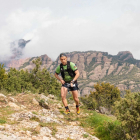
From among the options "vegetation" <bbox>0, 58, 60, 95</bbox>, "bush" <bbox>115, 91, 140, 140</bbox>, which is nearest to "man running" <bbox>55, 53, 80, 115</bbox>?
"bush" <bbox>115, 91, 140, 140</bbox>

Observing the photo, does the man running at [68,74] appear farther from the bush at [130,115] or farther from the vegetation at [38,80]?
the vegetation at [38,80]

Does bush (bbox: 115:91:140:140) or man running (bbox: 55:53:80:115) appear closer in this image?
bush (bbox: 115:91:140:140)

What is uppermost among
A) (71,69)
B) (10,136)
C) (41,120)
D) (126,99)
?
(71,69)

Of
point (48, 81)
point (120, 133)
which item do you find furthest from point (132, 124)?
point (48, 81)

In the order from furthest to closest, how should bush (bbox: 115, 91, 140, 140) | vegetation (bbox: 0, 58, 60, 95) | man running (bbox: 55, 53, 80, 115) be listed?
1. vegetation (bbox: 0, 58, 60, 95)
2. man running (bbox: 55, 53, 80, 115)
3. bush (bbox: 115, 91, 140, 140)

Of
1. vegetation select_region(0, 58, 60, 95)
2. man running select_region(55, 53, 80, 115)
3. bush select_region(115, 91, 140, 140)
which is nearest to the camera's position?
bush select_region(115, 91, 140, 140)

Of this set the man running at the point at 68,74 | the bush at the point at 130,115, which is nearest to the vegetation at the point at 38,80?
the man running at the point at 68,74

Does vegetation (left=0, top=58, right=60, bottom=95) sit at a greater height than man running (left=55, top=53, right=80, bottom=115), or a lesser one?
lesser

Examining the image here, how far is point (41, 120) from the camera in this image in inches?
218

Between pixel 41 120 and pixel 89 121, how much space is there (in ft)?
10.1

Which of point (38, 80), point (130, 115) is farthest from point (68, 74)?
point (38, 80)

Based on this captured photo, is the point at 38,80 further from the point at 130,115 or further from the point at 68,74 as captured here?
the point at 130,115

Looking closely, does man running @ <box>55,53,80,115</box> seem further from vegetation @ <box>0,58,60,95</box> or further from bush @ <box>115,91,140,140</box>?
vegetation @ <box>0,58,60,95</box>

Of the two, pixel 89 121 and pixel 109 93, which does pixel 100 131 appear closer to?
pixel 89 121
